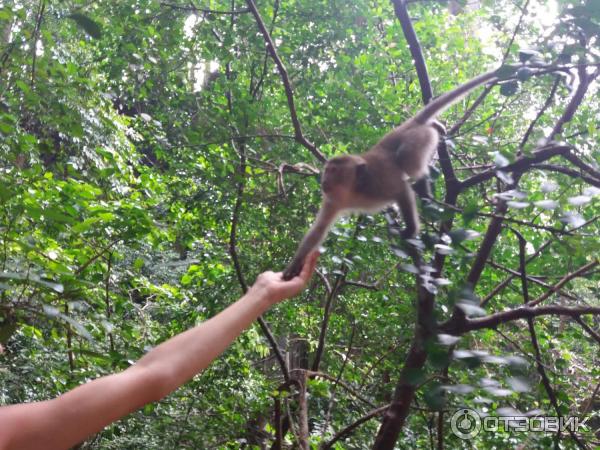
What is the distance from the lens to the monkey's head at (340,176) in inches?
133

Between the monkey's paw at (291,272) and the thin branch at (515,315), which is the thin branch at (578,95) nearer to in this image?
the thin branch at (515,315)

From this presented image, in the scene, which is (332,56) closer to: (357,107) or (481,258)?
(357,107)

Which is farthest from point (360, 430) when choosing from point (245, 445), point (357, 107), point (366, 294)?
point (357, 107)

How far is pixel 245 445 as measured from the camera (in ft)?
14.4

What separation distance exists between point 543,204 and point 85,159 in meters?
8.89

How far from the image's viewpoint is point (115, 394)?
1.06 meters

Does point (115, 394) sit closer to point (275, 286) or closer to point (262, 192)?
point (275, 286)

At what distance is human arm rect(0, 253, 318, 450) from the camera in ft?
3.30

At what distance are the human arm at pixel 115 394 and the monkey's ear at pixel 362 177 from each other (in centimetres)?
Answer: 222

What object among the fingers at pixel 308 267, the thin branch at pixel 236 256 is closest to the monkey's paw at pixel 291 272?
the fingers at pixel 308 267

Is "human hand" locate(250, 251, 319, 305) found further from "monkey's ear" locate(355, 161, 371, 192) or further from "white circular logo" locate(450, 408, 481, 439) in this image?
"monkey's ear" locate(355, 161, 371, 192)

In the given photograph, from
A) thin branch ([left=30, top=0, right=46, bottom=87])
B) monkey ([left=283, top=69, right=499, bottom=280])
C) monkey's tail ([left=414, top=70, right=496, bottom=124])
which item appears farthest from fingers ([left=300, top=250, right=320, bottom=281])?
thin branch ([left=30, top=0, right=46, bottom=87])

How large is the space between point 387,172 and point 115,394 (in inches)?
109

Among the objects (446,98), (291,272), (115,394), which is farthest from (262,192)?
(115,394)
